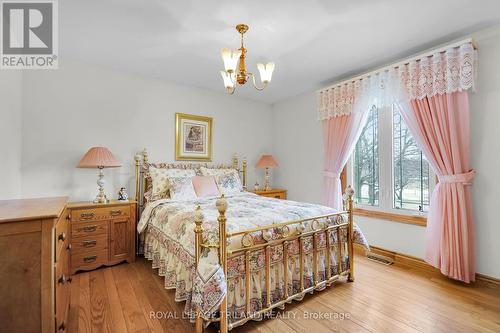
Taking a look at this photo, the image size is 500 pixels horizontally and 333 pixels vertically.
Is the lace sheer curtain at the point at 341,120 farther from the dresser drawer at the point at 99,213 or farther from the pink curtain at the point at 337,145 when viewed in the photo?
the dresser drawer at the point at 99,213

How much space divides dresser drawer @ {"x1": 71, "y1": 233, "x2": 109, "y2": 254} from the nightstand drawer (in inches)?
1.3

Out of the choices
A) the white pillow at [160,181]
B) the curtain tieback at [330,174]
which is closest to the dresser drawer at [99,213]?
the white pillow at [160,181]

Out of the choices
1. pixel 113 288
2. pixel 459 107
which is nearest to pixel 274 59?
pixel 459 107

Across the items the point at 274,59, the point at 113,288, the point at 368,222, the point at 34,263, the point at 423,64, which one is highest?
the point at 274,59

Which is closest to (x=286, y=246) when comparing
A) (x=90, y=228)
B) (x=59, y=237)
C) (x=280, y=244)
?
(x=280, y=244)

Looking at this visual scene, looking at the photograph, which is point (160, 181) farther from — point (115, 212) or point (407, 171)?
point (407, 171)

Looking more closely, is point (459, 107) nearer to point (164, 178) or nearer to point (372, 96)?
point (372, 96)

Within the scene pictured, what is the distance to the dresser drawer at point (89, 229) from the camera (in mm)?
2577

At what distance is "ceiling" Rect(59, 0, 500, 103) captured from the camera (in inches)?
76.9

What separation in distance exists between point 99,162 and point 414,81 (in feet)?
12.1

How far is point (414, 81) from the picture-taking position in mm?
2631

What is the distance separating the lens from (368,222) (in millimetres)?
3262

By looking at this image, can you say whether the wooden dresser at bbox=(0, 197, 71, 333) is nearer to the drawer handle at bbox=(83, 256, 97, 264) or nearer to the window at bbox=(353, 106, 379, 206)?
the drawer handle at bbox=(83, 256, 97, 264)

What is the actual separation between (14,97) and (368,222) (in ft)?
14.5
